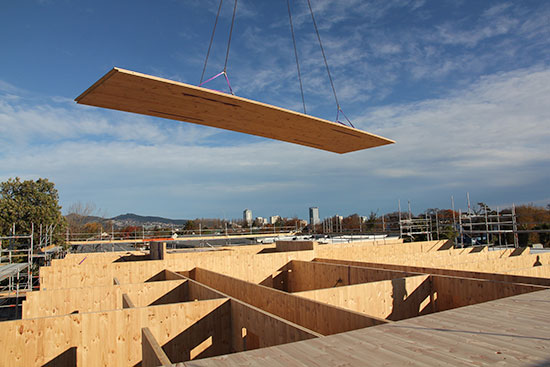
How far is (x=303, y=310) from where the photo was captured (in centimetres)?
573

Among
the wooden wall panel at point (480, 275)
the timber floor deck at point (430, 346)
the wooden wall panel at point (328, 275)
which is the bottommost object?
the wooden wall panel at point (328, 275)

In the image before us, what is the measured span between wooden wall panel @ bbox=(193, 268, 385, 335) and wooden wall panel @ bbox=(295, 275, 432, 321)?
1.76 ft

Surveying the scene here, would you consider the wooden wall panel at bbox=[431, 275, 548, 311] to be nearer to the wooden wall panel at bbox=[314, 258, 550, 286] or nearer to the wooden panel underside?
the wooden wall panel at bbox=[314, 258, 550, 286]

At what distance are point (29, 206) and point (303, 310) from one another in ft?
56.9

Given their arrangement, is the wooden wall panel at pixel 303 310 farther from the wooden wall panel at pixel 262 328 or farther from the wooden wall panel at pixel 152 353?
the wooden wall panel at pixel 152 353

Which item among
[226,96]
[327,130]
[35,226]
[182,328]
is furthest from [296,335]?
[35,226]

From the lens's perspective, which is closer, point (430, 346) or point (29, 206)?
point (430, 346)

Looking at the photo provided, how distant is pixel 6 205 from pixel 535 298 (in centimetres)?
2021

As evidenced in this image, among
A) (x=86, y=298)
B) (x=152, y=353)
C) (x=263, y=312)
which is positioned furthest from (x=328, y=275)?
(x=152, y=353)

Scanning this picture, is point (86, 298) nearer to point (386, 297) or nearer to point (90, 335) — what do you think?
point (90, 335)

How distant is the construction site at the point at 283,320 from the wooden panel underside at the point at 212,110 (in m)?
2.78

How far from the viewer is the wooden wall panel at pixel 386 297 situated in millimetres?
7046

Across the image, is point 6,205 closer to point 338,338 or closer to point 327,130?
point 327,130

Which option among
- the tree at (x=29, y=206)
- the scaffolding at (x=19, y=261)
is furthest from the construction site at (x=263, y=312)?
the tree at (x=29, y=206)
